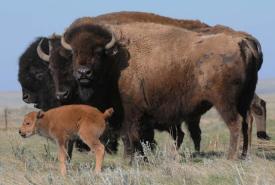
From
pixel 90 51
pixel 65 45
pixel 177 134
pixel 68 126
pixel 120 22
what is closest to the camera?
pixel 68 126

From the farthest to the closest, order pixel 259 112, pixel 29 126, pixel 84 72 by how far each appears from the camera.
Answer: pixel 259 112 → pixel 84 72 → pixel 29 126

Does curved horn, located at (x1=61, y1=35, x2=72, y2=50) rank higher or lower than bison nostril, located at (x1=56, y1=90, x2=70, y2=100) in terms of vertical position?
higher

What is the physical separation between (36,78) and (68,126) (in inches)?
211

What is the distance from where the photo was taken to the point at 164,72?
11.8 m

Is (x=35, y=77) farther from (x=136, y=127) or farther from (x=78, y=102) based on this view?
(x=136, y=127)

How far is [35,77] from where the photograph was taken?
47.4 feet

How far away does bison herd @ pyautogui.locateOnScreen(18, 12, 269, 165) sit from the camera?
11.1 meters

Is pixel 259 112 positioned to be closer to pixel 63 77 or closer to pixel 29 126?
pixel 63 77

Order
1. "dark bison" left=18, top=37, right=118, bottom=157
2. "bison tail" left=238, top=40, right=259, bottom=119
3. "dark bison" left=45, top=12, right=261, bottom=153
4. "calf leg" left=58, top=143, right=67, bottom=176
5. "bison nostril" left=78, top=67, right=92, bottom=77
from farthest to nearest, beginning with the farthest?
"dark bison" left=18, top=37, right=118, bottom=157
"dark bison" left=45, top=12, right=261, bottom=153
"bison nostril" left=78, top=67, right=92, bottom=77
"bison tail" left=238, top=40, right=259, bottom=119
"calf leg" left=58, top=143, right=67, bottom=176

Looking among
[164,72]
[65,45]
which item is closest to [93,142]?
[164,72]

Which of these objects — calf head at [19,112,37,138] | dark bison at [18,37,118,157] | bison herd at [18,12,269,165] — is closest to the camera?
calf head at [19,112,37,138]

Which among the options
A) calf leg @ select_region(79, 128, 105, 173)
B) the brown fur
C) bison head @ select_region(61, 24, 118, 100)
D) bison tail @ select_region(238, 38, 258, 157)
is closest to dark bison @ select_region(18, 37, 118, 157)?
bison head @ select_region(61, 24, 118, 100)

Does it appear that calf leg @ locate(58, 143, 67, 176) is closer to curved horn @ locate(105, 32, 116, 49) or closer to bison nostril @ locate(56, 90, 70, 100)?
curved horn @ locate(105, 32, 116, 49)

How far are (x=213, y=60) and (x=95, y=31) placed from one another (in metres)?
2.20
